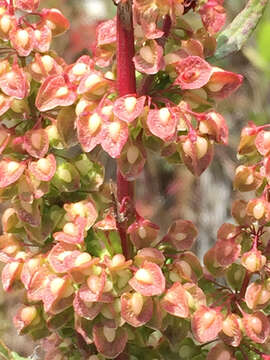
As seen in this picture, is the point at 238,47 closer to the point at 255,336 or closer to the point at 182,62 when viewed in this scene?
the point at 182,62

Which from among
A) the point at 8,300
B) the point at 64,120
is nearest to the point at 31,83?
the point at 64,120

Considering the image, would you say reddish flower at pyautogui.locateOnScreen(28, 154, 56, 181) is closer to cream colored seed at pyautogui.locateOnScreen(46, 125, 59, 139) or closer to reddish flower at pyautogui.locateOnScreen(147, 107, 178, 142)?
cream colored seed at pyautogui.locateOnScreen(46, 125, 59, 139)

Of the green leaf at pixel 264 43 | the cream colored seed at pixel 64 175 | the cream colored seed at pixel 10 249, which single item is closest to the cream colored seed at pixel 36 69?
the cream colored seed at pixel 64 175

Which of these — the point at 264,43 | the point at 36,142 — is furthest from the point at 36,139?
the point at 264,43

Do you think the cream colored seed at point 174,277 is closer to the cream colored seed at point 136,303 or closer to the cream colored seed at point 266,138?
the cream colored seed at point 136,303

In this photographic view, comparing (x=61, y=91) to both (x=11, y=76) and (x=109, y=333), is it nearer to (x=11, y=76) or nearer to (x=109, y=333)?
(x=11, y=76)
